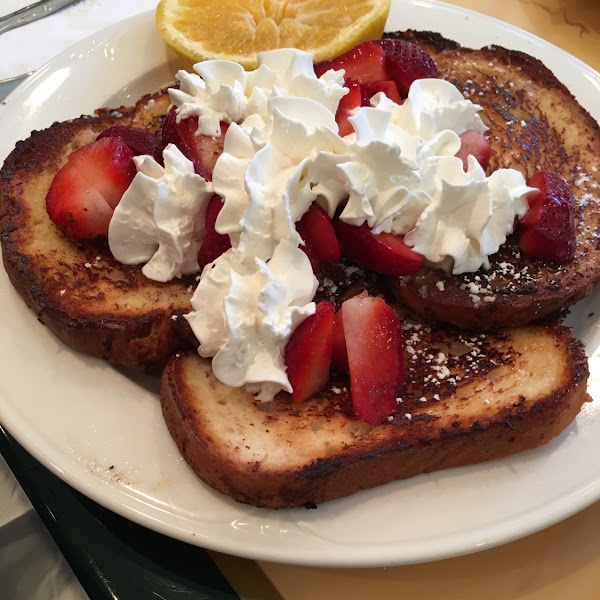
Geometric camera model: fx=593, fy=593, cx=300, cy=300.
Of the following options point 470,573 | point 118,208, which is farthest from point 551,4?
point 470,573

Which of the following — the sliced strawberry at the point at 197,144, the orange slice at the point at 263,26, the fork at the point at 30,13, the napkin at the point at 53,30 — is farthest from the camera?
the fork at the point at 30,13

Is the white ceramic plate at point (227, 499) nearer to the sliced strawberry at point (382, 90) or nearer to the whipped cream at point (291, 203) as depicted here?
the whipped cream at point (291, 203)

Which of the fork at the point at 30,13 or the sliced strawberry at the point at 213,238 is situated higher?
the fork at the point at 30,13

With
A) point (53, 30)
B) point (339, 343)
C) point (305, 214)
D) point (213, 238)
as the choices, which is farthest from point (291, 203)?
point (53, 30)

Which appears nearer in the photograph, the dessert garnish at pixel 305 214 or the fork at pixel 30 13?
the dessert garnish at pixel 305 214

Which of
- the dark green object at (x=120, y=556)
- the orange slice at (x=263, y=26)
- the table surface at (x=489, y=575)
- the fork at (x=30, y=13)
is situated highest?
the fork at (x=30, y=13)

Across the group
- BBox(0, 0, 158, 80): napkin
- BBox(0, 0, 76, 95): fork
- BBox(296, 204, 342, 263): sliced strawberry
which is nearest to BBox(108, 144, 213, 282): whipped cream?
BBox(296, 204, 342, 263): sliced strawberry

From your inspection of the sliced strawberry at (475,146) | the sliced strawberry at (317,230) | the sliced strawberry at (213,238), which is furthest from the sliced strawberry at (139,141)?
the sliced strawberry at (475,146)
